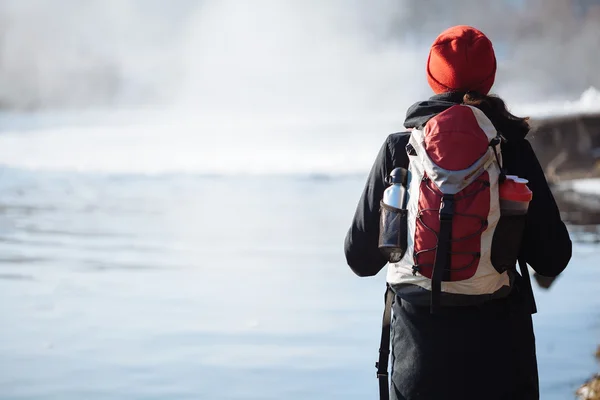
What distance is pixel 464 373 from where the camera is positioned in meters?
1.59

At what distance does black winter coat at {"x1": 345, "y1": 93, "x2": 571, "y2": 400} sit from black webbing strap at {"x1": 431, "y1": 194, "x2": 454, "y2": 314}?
0.08 m

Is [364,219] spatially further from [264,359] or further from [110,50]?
[110,50]

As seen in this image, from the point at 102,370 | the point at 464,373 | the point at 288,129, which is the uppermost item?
the point at 288,129

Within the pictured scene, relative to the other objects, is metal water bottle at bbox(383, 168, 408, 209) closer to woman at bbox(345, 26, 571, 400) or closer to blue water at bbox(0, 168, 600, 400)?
woman at bbox(345, 26, 571, 400)

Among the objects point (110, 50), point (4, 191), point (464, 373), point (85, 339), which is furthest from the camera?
point (110, 50)

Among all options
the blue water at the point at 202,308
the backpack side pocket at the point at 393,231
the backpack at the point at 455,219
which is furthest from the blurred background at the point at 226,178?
the backpack side pocket at the point at 393,231

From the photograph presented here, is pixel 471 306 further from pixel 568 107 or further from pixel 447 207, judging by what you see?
pixel 568 107

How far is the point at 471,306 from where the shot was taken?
1.62 metres

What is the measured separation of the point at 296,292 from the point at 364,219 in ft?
11.1

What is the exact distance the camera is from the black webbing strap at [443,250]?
154 cm

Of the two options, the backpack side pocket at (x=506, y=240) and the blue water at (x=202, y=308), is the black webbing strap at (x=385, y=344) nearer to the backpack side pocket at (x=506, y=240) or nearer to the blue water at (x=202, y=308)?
the backpack side pocket at (x=506, y=240)

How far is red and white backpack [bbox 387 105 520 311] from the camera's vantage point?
155 centimetres

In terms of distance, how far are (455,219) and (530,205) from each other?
0.17 meters

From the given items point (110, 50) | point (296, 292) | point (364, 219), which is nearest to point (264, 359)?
point (296, 292)
